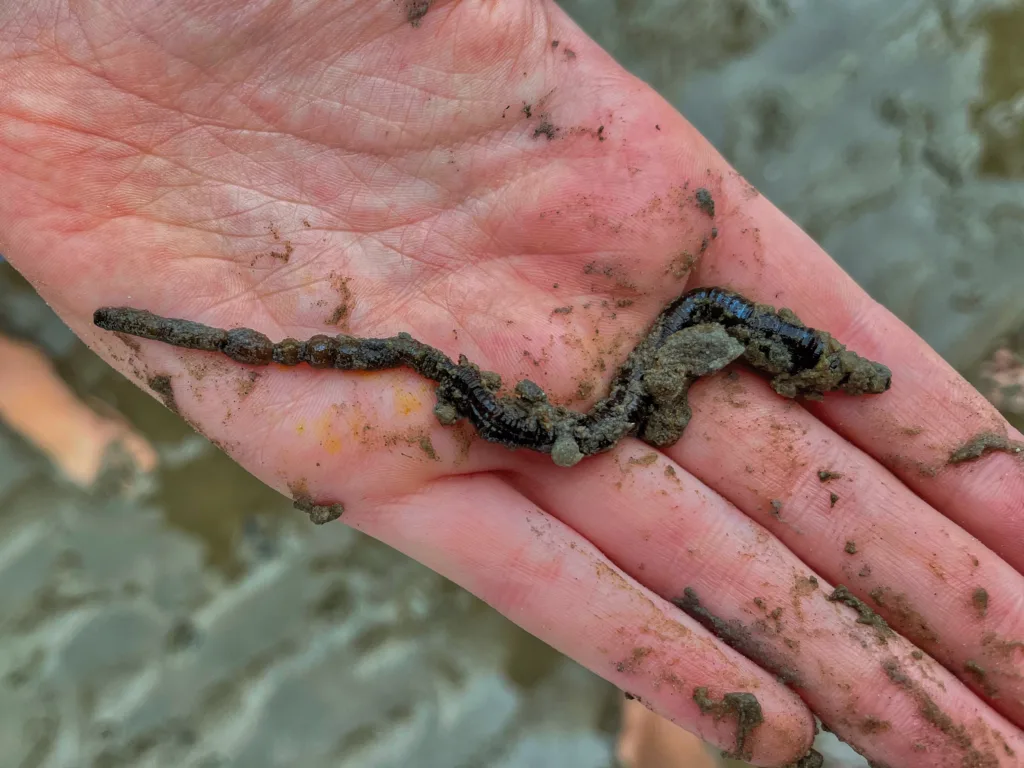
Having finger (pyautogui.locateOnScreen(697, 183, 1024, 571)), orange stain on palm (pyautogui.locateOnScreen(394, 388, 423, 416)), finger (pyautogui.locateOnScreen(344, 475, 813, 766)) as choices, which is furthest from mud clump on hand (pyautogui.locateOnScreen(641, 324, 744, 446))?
orange stain on palm (pyautogui.locateOnScreen(394, 388, 423, 416))

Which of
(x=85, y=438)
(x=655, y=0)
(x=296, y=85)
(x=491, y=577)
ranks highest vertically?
(x=655, y=0)

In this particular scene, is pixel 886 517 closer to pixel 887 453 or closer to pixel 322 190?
pixel 887 453

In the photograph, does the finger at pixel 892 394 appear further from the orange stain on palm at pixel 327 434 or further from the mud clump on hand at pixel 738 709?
the orange stain on palm at pixel 327 434

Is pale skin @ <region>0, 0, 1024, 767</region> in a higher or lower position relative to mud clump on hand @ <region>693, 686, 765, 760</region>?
higher

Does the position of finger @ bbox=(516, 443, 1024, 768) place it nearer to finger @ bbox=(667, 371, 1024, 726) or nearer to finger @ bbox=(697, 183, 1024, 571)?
finger @ bbox=(667, 371, 1024, 726)

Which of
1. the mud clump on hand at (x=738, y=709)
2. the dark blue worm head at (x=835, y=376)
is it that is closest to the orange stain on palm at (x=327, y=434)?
the mud clump on hand at (x=738, y=709)

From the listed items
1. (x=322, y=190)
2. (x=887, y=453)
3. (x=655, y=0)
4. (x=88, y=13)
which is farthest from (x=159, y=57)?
(x=887, y=453)
